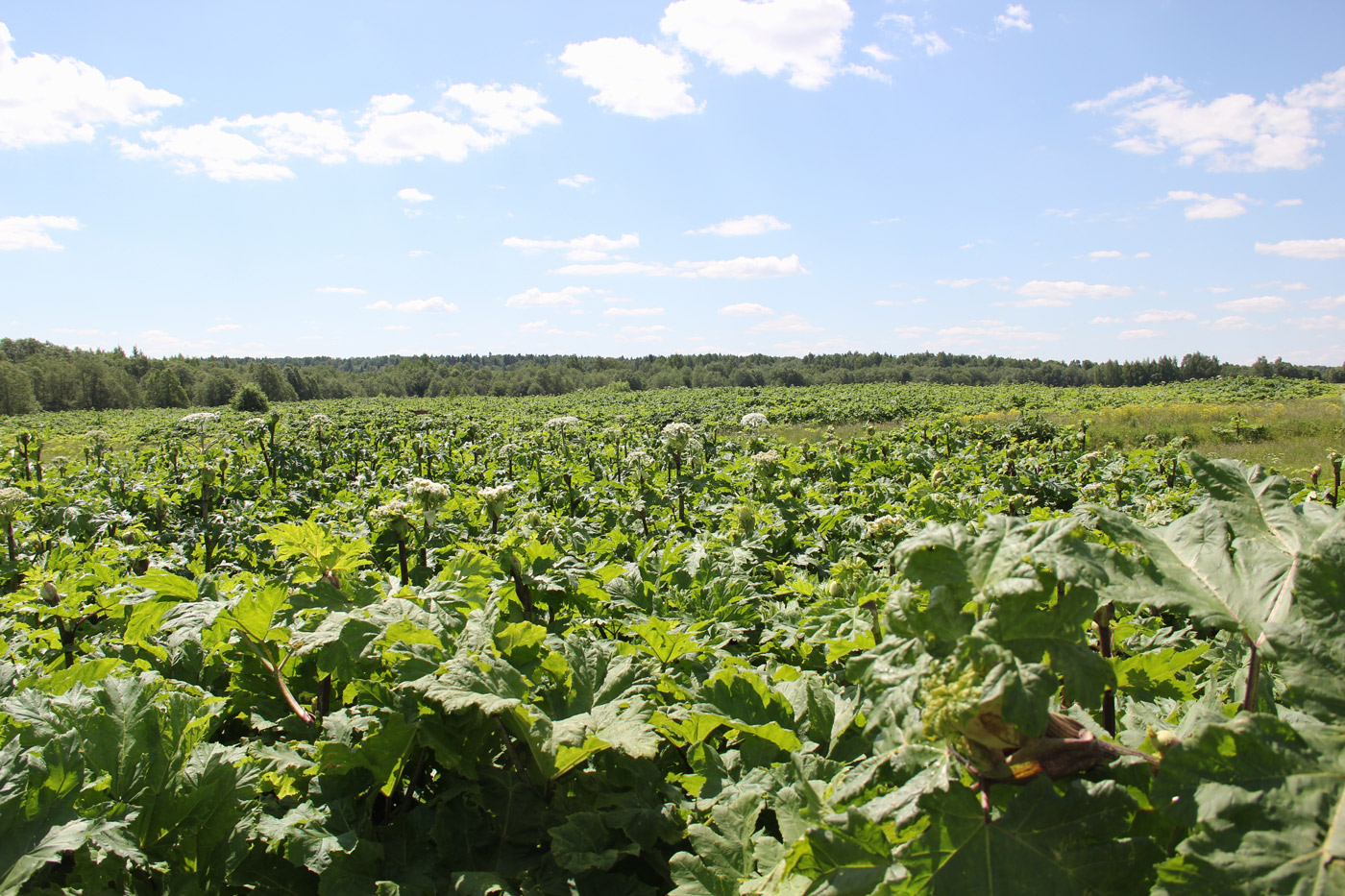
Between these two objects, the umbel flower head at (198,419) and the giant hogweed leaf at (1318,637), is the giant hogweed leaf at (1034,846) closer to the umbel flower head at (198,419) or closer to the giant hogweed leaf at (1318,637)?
the giant hogweed leaf at (1318,637)

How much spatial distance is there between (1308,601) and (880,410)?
38.7m

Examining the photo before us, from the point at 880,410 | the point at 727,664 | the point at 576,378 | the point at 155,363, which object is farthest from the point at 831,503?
the point at 155,363

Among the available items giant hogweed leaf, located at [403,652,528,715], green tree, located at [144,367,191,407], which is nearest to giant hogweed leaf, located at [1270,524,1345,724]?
giant hogweed leaf, located at [403,652,528,715]

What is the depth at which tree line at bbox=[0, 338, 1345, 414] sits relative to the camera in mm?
59812

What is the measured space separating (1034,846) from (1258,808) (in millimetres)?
256

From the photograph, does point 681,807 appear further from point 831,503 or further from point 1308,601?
point 831,503

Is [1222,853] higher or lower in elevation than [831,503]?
higher

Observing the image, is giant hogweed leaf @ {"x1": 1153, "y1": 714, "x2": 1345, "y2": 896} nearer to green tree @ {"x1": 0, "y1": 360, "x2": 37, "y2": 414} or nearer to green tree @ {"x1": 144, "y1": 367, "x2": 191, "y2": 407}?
green tree @ {"x1": 0, "y1": 360, "x2": 37, "y2": 414}

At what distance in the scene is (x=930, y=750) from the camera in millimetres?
996

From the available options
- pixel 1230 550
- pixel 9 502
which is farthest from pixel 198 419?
pixel 1230 550

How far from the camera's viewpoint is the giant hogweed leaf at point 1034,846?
2.76ft

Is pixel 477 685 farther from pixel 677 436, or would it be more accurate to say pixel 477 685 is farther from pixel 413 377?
pixel 413 377

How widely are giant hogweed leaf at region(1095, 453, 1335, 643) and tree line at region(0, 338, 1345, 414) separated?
60.1m

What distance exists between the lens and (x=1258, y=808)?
754mm
